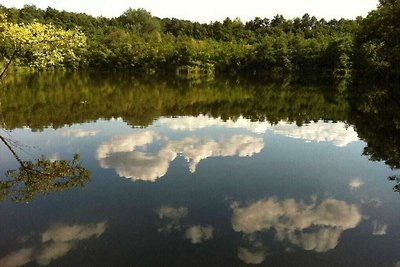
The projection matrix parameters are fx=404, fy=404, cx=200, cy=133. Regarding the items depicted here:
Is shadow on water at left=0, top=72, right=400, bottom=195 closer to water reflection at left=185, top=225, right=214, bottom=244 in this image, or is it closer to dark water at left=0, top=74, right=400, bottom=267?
dark water at left=0, top=74, right=400, bottom=267

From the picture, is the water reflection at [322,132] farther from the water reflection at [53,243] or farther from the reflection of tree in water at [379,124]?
the water reflection at [53,243]

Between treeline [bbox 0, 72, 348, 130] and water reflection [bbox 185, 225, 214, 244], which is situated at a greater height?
water reflection [bbox 185, 225, 214, 244]

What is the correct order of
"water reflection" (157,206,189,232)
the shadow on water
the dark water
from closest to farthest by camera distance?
the dark water < "water reflection" (157,206,189,232) < the shadow on water

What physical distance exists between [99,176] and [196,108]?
19.4m

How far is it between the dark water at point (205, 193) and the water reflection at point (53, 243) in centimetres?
3

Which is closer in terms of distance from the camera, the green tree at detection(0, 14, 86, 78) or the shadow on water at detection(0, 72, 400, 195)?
the green tree at detection(0, 14, 86, 78)

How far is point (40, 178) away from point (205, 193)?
20.2 ft

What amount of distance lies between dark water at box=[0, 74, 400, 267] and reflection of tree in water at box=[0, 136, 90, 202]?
0.32 ft

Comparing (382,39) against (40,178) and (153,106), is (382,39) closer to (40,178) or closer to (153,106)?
(153,106)

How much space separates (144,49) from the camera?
94188 millimetres

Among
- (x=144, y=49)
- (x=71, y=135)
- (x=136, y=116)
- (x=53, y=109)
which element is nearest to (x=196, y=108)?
(x=136, y=116)

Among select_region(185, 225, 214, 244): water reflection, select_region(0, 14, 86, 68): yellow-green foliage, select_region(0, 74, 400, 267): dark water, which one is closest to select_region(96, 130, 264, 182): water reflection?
select_region(0, 74, 400, 267): dark water

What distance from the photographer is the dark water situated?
387 inches

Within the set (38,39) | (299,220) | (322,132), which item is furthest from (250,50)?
(299,220)
